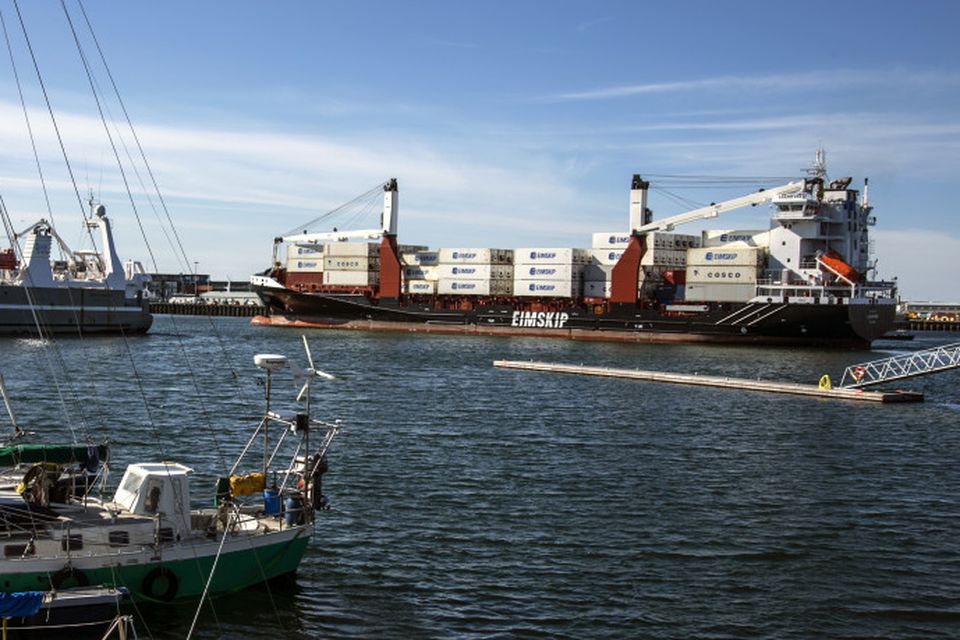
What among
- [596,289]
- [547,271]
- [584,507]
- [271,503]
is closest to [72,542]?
[271,503]

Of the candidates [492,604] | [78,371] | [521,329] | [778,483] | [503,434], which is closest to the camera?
[492,604]

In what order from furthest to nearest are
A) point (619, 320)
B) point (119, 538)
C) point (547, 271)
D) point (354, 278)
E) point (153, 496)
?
point (354, 278) → point (547, 271) → point (619, 320) → point (153, 496) → point (119, 538)

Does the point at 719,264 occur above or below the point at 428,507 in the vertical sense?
above

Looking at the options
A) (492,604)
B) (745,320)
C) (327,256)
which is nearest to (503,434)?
(492,604)

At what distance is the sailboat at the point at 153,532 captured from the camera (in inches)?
698

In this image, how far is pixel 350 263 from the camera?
136 m

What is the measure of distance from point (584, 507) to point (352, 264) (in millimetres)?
109563

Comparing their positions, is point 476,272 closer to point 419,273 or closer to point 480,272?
point 480,272

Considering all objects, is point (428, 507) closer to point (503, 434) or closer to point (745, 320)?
point (503, 434)

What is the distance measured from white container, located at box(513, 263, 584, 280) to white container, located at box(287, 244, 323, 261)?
106 ft

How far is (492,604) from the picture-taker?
2042cm

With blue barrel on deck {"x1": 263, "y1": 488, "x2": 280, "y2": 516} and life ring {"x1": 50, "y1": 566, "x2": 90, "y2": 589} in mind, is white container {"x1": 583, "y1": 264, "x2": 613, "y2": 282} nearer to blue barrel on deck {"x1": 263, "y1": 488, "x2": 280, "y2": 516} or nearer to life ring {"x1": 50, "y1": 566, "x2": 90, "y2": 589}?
blue barrel on deck {"x1": 263, "y1": 488, "x2": 280, "y2": 516}

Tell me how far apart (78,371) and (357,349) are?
33.6 m

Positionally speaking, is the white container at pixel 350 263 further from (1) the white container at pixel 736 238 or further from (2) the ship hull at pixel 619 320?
(1) the white container at pixel 736 238
